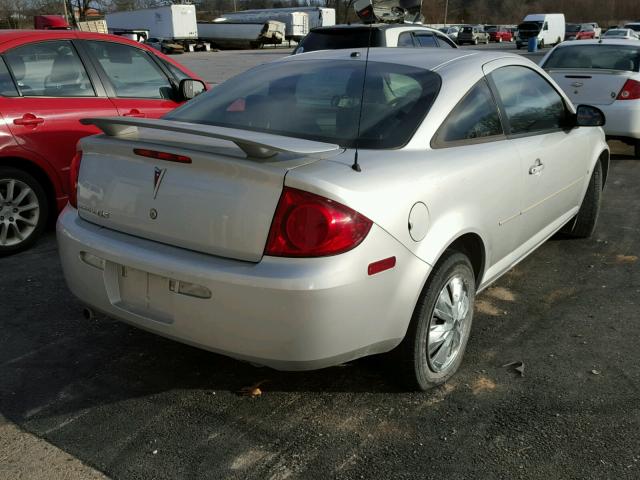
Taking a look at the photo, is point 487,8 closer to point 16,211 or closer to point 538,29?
point 538,29

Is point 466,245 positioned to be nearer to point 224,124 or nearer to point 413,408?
point 413,408

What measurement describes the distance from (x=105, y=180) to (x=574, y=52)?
7.94 m

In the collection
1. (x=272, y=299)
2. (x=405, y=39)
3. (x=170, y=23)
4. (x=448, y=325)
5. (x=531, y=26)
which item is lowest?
(x=448, y=325)

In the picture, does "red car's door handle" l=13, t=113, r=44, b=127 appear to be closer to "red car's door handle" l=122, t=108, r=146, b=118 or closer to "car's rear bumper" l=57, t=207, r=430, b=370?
"red car's door handle" l=122, t=108, r=146, b=118

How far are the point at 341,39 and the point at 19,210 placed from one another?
5750 mm

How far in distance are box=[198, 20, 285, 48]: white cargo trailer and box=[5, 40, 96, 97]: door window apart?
45785mm

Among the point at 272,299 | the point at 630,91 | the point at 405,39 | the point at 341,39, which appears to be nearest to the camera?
the point at 272,299

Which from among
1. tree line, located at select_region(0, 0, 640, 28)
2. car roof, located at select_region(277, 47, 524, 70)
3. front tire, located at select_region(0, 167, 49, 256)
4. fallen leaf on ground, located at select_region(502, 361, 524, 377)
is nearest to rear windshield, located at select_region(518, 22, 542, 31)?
tree line, located at select_region(0, 0, 640, 28)

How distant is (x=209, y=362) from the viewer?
10.9ft

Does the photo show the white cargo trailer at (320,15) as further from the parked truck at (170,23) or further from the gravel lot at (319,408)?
the gravel lot at (319,408)

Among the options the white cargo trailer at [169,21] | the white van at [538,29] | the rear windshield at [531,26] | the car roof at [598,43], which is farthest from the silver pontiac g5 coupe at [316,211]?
the rear windshield at [531,26]

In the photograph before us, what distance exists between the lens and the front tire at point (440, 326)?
2.80 metres

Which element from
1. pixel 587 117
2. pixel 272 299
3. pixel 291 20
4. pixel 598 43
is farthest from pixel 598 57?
pixel 291 20

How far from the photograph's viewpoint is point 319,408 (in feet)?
9.52
